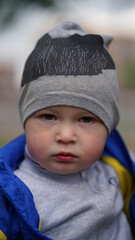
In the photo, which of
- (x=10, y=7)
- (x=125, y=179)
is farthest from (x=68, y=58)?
(x=10, y=7)

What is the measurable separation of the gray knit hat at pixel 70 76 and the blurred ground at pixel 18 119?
222 cm

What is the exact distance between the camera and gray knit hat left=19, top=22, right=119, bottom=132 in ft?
3.51

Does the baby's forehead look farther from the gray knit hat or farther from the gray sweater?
the gray sweater

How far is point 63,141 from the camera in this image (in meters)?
1.06

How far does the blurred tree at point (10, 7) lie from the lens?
13.9ft

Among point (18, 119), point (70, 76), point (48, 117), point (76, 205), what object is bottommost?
point (18, 119)

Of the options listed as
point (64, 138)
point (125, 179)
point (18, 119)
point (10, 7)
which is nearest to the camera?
point (64, 138)

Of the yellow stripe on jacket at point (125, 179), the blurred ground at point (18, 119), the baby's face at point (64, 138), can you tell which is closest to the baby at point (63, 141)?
the baby's face at point (64, 138)

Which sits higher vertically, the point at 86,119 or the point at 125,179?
the point at 86,119

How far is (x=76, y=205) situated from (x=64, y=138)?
0.27 meters

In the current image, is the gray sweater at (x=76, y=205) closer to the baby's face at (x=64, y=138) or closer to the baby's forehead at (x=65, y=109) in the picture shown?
the baby's face at (x=64, y=138)

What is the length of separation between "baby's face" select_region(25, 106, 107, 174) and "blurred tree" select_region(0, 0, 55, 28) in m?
3.50

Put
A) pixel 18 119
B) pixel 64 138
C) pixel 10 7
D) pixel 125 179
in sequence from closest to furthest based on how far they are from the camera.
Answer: pixel 64 138 < pixel 125 179 < pixel 10 7 < pixel 18 119

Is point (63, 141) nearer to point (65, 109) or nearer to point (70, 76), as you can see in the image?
point (65, 109)
